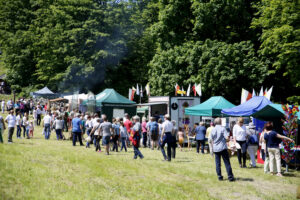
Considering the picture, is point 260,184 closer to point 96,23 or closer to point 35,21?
point 96,23

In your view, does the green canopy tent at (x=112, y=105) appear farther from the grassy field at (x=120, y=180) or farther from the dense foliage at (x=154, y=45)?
the grassy field at (x=120, y=180)

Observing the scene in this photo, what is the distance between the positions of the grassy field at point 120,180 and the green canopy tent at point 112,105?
13.5m

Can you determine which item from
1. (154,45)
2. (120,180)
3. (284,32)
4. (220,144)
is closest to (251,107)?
(284,32)

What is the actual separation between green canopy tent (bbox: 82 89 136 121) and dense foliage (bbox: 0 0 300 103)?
4811mm

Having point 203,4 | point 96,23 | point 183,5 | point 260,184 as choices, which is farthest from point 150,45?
point 260,184

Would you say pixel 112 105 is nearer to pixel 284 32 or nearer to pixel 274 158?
pixel 284 32

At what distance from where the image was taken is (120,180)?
11086 mm

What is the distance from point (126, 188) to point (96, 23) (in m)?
32.5

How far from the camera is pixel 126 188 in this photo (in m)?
10.3

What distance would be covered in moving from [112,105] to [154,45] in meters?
17.3

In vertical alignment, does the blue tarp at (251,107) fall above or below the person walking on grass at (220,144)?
above

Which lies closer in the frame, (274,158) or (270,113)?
(274,158)

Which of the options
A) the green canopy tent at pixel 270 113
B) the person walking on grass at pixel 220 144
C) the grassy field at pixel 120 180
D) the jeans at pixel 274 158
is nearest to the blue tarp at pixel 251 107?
the green canopy tent at pixel 270 113

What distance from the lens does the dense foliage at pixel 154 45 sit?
27.4 metres
